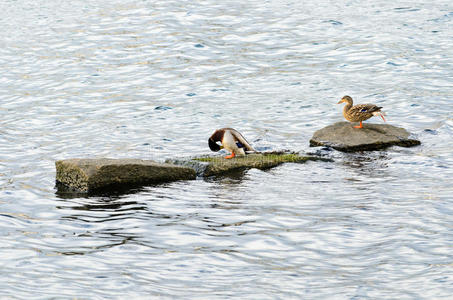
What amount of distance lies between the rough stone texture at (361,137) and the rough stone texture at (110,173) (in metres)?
3.60

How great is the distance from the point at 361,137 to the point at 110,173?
5.38m

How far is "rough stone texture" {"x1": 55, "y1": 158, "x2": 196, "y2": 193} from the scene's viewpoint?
38.6 feet

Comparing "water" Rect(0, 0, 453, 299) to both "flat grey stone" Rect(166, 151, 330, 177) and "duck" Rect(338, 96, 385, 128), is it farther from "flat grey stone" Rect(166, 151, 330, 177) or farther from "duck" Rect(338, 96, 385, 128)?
"duck" Rect(338, 96, 385, 128)

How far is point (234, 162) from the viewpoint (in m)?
13.2

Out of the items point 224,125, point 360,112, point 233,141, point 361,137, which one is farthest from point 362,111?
point 224,125

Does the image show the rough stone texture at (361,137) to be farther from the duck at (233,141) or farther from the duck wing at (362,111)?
the duck at (233,141)

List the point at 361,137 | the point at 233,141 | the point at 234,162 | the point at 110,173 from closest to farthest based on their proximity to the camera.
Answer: the point at 110,173, the point at 234,162, the point at 233,141, the point at 361,137

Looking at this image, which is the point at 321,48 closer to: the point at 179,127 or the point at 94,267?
the point at 179,127

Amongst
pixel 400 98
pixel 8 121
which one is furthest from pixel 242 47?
pixel 8 121

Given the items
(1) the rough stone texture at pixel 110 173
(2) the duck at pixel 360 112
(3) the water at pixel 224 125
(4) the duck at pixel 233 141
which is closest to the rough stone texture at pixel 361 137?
(2) the duck at pixel 360 112

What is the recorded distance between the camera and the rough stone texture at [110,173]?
11.8 metres

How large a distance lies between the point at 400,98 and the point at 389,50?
212 inches

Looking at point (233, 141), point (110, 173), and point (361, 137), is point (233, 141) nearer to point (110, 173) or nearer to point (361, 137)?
point (110, 173)

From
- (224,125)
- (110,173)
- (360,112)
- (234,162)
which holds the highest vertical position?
(360,112)
